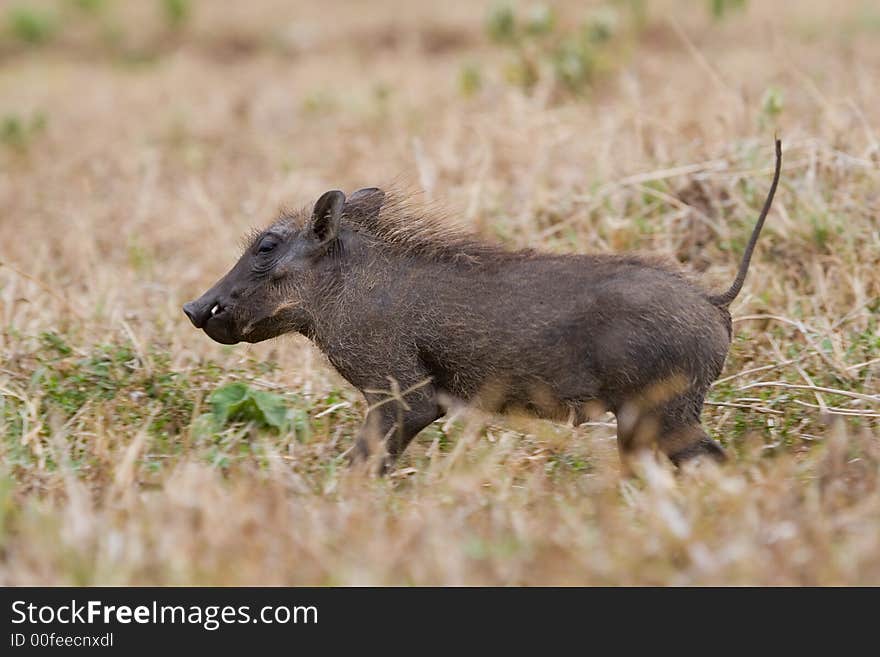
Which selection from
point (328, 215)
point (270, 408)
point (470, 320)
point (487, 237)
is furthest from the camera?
point (487, 237)

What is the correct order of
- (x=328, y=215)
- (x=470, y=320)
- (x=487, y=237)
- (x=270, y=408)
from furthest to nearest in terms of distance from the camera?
(x=487, y=237), (x=270, y=408), (x=328, y=215), (x=470, y=320)

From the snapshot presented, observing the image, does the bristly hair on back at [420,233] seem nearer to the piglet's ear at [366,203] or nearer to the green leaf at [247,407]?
the piglet's ear at [366,203]

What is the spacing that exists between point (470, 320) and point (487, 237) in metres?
0.82

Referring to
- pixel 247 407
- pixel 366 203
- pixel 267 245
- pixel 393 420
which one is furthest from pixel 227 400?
pixel 366 203

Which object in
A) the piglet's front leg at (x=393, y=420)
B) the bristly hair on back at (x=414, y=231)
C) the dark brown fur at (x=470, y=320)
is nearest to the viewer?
the dark brown fur at (x=470, y=320)

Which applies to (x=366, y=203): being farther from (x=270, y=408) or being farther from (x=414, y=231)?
(x=270, y=408)

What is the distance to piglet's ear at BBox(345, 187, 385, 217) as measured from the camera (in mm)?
5312

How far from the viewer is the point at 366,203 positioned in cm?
533

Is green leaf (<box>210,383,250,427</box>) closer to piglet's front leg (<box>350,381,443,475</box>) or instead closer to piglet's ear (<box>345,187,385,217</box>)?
piglet's front leg (<box>350,381,443,475</box>)

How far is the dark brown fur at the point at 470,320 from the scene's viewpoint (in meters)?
4.66

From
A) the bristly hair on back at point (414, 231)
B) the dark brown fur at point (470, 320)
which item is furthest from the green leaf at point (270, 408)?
the bristly hair on back at point (414, 231)

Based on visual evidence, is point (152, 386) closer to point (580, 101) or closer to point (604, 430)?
point (604, 430)

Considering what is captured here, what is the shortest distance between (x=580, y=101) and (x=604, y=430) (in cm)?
440
